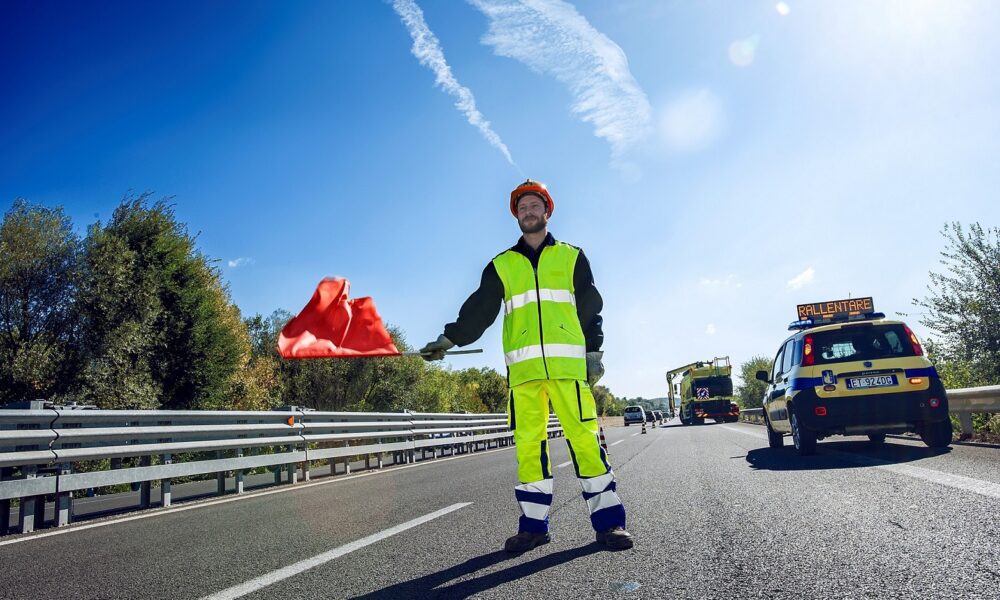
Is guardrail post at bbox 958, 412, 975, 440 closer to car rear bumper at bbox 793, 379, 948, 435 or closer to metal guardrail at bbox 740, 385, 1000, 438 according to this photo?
metal guardrail at bbox 740, 385, 1000, 438

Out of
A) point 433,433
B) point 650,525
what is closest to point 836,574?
point 650,525

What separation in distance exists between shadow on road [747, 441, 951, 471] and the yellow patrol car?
0.28 metres

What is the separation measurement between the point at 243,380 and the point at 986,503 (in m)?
28.2

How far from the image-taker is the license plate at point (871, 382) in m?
7.57

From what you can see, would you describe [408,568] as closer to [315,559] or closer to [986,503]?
[315,559]

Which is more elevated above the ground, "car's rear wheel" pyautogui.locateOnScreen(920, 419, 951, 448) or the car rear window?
the car rear window

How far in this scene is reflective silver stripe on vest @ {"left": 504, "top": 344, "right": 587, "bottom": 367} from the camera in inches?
148

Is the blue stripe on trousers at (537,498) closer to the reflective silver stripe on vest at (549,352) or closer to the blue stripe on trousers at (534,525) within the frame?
the blue stripe on trousers at (534,525)

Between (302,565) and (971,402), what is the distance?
380 inches

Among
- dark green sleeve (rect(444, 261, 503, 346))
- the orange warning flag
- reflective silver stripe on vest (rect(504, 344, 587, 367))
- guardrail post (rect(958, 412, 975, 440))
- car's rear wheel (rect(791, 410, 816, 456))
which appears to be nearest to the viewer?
reflective silver stripe on vest (rect(504, 344, 587, 367))

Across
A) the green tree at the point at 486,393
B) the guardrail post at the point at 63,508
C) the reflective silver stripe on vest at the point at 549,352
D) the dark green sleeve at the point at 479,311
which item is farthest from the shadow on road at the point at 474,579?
the green tree at the point at 486,393

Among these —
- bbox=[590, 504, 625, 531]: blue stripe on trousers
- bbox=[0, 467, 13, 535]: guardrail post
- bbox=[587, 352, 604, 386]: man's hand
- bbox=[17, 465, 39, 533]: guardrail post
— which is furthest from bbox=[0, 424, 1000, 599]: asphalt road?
bbox=[587, 352, 604, 386]: man's hand

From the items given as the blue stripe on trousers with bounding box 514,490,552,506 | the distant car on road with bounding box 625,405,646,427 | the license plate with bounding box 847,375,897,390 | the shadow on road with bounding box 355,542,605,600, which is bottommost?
the distant car on road with bounding box 625,405,646,427

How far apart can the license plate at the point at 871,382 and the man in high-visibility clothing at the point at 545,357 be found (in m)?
5.13
